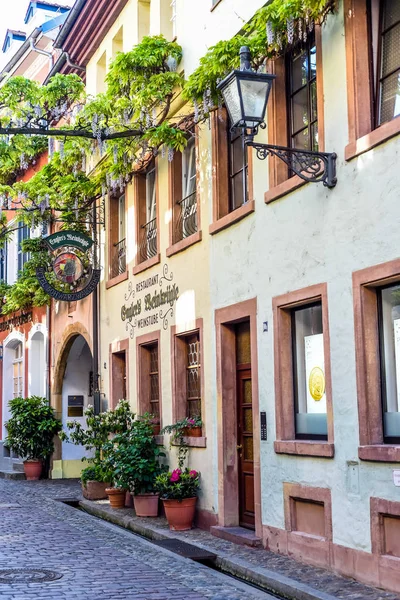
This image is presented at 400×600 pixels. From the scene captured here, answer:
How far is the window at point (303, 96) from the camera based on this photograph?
10.5 m

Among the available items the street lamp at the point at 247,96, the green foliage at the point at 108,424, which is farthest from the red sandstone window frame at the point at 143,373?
the street lamp at the point at 247,96

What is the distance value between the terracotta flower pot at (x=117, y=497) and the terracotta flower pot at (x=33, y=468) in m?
6.75

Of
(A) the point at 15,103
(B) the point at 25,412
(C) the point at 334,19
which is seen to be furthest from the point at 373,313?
(B) the point at 25,412

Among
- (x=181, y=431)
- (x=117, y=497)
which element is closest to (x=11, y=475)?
(x=117, y=497)

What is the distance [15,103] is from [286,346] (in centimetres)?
645

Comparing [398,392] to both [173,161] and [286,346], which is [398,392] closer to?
[286,346]

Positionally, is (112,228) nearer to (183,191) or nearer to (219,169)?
(183,191)

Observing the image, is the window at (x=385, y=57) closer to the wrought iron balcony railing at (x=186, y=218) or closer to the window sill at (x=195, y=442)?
the wrought iron balcony railing at (x=186, y=218)

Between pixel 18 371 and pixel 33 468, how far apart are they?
5.55 m

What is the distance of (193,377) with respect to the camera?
1405 centimetres

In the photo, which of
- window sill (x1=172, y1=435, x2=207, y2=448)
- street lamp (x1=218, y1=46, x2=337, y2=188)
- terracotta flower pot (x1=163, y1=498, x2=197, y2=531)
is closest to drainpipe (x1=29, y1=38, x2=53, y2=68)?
window sill (x1=172, y1=435, x2=207, y2=448)

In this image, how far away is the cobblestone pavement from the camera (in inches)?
342

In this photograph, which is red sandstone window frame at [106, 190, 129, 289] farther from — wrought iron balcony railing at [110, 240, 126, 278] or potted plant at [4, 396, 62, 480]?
potted plant at [4, 396, 62, 480]

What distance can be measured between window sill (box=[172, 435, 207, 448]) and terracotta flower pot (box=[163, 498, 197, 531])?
77 cm
